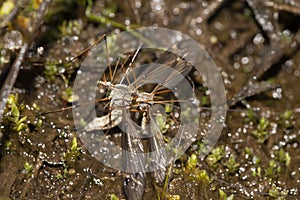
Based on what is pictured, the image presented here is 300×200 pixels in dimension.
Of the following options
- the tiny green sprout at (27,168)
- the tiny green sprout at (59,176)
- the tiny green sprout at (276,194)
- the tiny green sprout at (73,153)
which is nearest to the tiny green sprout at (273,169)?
the tiny green sprout at (276,194)

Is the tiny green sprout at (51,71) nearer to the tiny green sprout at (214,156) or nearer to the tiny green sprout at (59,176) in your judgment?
the tiny green sprout at (59,176)

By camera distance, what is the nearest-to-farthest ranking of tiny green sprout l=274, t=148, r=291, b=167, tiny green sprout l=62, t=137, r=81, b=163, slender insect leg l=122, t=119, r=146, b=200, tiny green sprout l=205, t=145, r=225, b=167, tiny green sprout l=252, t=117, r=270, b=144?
1. slender insect leg l=122, t=119, r=146, b=200
2. tiny green sprout l=62, t=137, r=81, b=163
3. tiny green sprout l=205, t=145, r=225, b=167
4. tiny green sprout l=274, t=148, r=291, b=167
5. tiny green sprout l=252, t=117, r=270, b=144

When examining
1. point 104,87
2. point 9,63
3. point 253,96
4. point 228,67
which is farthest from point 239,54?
point 9,63

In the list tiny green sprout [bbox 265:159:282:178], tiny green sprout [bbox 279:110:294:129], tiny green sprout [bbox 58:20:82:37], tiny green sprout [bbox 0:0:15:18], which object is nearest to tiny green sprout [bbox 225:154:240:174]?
tiny green sprout [bbox 265:159:282:178]

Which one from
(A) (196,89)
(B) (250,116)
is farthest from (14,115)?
(B) (250,116)

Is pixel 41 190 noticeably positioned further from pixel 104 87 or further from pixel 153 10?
pixel 153 10

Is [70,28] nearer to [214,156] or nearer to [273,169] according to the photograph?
[214,156]

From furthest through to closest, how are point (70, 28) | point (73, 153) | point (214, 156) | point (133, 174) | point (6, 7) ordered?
1. point (70, 28)
2. point (6, 7)
3. point (214, 156)
4. point (73, 153)
5. point (133, 174)

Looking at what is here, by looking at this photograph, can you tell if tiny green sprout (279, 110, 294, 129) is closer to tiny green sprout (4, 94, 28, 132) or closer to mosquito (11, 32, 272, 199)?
mosquito (11, 32, 272, 199)
